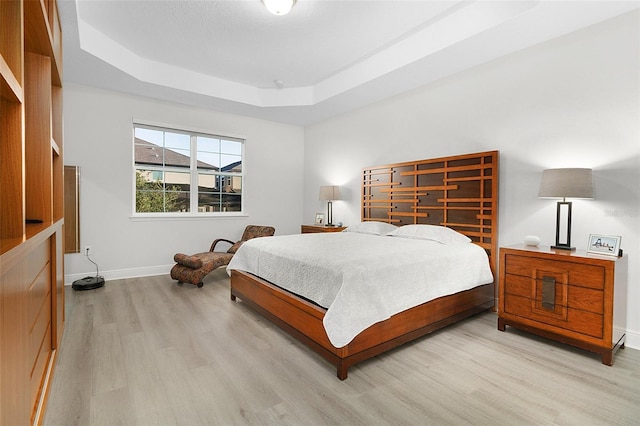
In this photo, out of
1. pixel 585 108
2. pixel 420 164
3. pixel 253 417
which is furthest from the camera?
pixel 420 164

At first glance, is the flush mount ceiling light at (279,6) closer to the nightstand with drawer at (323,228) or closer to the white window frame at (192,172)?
the white window frame at (192,172)

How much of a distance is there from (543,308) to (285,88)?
4.40 meters

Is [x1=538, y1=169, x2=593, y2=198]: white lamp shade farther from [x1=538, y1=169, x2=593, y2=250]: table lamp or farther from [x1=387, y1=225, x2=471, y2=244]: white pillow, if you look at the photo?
[x1=387, y1=225, x2=471, y2=244]: white pillow

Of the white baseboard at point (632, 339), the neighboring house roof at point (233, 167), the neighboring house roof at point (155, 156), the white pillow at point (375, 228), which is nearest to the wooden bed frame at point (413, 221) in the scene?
the white pillow at point (375, 228)

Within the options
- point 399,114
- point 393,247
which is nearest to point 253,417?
point 393,247

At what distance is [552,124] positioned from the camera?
9.94ft

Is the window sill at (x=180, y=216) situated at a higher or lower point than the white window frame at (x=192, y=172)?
lower

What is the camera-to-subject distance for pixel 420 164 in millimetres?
4117

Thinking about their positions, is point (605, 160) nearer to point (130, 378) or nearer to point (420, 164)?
point (420, 164)

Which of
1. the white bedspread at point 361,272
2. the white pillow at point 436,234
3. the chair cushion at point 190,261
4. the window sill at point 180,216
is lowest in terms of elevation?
the chair cushion at point 190,261

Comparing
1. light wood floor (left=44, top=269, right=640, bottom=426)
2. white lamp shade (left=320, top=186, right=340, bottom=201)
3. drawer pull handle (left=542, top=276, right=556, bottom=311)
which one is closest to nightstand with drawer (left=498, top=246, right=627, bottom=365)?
drawer pull handle (left=542, top=276, right=556, bottom=311)

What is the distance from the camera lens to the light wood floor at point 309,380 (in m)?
1.69

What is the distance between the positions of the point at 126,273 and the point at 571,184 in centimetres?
532

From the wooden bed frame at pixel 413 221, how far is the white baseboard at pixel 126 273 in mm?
1934
